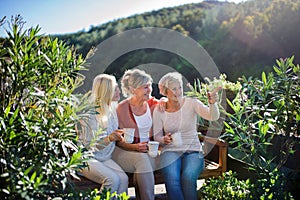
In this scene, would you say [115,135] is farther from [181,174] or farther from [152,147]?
[181,174]

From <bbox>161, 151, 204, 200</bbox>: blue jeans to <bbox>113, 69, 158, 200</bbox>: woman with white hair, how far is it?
121mm

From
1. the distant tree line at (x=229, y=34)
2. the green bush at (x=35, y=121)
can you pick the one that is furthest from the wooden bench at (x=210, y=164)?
the distant tree line at (x=229, y=34)

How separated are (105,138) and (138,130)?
0.32 meters

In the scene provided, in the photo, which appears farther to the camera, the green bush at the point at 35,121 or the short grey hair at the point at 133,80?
the short grey hair at the point at 133,80

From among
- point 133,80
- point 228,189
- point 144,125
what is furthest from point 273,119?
point 133,80

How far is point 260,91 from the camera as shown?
2.64m

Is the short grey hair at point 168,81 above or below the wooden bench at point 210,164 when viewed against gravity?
above

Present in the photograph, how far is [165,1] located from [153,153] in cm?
611

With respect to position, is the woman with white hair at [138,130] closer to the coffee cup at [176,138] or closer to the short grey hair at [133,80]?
the short grey hair at [133,80]

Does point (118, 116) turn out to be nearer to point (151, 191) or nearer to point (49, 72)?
point (151, 191)

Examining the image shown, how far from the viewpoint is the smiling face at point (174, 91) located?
2.88 metres

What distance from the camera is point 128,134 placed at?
265 cm

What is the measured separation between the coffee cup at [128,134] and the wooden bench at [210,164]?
11.0 inches

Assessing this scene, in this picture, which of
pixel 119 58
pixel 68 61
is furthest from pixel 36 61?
pixel 119 58
